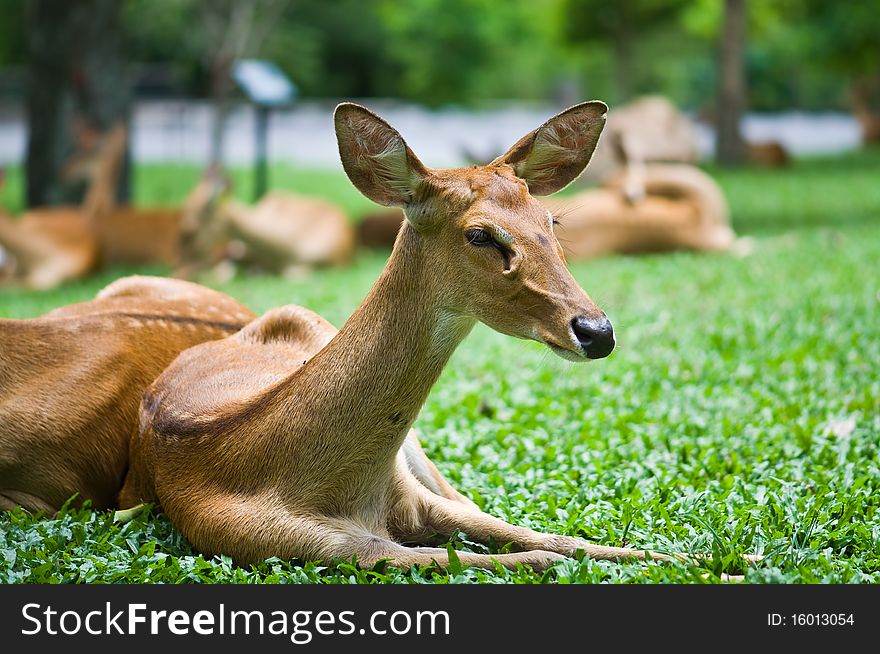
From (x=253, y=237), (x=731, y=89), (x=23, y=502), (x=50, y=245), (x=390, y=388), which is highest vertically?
(x=731, y=89)

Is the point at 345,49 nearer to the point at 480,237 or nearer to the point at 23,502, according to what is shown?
the point at 23,502

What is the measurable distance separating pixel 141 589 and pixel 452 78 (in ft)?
88.7

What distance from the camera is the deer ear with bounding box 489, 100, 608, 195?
324 centimetres

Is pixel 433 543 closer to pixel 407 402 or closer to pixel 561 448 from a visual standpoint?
pixel 407 402

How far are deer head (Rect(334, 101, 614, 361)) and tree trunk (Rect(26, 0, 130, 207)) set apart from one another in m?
8.26

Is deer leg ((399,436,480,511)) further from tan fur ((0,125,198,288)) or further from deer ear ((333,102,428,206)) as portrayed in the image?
tan fur ((0,125,198,288))

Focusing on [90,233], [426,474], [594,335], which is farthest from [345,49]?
[594,335]

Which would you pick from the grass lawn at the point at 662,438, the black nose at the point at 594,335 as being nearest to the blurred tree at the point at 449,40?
the grass lawn at the point at 662,438

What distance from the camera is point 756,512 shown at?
370cm

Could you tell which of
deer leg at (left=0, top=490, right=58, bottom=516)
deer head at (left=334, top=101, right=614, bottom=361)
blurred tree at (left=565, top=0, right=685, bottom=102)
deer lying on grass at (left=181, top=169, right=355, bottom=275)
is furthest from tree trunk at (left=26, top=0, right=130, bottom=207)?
blurred tree at (left=565, top=0, right=685, bottom=102)

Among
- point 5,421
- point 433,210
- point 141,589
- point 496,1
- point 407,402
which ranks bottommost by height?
point 141,589

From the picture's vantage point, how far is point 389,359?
10.3ft

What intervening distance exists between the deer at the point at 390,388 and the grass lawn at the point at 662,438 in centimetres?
12

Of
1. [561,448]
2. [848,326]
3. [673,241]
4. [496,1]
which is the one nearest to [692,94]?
[496,1]
